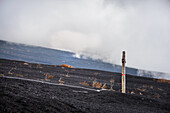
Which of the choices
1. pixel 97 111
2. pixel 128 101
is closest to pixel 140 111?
pixel 128 101

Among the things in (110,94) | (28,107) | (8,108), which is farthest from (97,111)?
(110,94)

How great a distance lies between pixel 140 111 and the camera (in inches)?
253

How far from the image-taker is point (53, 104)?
4.88 meters

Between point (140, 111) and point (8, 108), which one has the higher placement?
point (8, 108)

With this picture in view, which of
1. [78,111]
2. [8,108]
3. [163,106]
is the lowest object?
[163,106]

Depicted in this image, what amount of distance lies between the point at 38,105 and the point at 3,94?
102cm

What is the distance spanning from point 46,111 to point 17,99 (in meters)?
0.87

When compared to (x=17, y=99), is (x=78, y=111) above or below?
below

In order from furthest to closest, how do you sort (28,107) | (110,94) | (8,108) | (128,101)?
(110,94) < (128,101) < (28,107) < (8,108)

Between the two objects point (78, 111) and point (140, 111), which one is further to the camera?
point (140, 111)

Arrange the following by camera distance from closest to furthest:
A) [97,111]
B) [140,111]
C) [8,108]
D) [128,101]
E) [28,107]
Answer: [8,108]
[28,107]
[97,111]
[140,111]
[128,101]

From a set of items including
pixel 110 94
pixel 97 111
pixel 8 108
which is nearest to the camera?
pixel 8 108

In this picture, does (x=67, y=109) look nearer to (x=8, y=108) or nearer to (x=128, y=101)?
(x=8, y=108)

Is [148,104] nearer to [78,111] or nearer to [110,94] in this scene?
[110,94]
